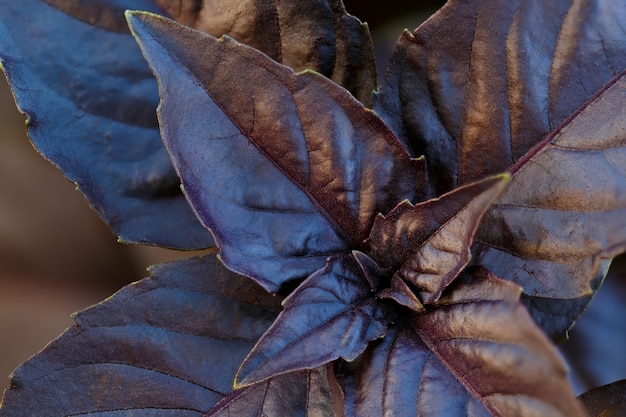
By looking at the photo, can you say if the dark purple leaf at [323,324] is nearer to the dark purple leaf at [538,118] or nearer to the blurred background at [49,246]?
the dark purple leaf at [538,118]

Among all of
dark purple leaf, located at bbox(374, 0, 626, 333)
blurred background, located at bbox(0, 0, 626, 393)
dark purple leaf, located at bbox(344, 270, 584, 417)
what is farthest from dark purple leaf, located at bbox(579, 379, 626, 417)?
blurred background, located at bbox(0, 0, 626, 393)

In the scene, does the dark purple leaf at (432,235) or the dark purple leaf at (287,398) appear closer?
the dark purple leaf at (432,235)

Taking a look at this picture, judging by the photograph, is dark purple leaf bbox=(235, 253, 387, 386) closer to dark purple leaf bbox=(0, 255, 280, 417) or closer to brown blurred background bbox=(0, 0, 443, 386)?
dark purple leaf bbox=(0, 255, 280, 417)

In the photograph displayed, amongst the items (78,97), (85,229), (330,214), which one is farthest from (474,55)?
(85,229)

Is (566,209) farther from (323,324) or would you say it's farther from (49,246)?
(49,246)

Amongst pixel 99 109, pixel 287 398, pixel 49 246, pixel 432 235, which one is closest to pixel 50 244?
pixel 49 246

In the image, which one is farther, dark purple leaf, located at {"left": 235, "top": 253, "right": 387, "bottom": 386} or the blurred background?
the blurred background

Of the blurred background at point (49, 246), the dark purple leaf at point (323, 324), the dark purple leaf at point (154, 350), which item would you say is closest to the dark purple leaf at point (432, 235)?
the dark purple leaf at point (323, 324)
